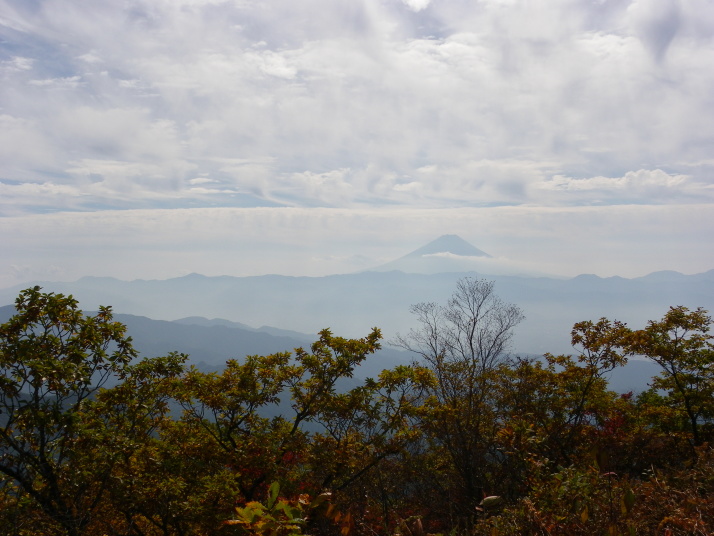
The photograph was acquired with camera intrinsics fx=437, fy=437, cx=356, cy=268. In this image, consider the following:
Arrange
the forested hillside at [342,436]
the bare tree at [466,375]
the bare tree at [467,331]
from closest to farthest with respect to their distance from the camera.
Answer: the forested hillside at [342,436], the bare tree at [466,375], the bare tree at [467,331]

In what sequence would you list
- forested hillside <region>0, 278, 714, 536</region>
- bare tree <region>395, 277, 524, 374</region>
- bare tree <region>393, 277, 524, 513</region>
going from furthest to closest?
bare tree <region>395, 277, 524, 374</region>
bare tree <region>393, 277, 524, 513</region>
forested hillside <region>0, 278, 714, 536</region>

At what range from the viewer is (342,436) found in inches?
460

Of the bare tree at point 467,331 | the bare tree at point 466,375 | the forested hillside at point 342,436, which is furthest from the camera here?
the bare tree at point 467,331

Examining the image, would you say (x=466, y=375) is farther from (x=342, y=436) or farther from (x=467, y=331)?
(x=342, y=436)

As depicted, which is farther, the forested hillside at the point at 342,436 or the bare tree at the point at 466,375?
the bare tree at the point at 466,375

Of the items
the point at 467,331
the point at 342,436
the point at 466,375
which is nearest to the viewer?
the point at 342,436

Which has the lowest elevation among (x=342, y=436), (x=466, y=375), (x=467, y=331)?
(x=342, y=436)

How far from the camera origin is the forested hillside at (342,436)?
4230 mm

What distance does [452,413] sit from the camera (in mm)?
13414

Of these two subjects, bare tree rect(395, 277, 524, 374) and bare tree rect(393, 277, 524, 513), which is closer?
bare tree rect(393, 277, 524, 513)

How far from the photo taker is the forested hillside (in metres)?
4.23

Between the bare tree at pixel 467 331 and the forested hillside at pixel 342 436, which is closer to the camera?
the forested hillside at pixel 342 436

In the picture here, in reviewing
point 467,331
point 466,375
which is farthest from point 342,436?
point 467,331

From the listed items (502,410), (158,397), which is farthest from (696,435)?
(158,397)
